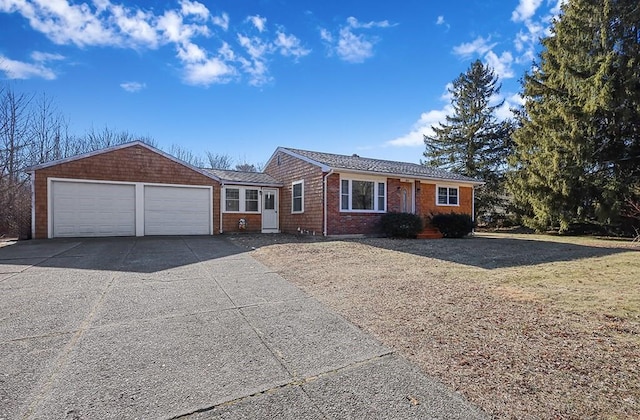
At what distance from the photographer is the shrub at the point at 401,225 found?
13773 mm

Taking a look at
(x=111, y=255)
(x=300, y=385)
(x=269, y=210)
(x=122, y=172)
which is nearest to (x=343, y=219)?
(x=269, y=210)

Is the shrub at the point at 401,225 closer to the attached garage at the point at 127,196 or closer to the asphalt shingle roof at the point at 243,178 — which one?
the asphalt shingle roof at the point at 243,178

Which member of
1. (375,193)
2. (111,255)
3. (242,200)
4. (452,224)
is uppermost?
(375,193)

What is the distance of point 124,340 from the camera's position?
349 centimetres

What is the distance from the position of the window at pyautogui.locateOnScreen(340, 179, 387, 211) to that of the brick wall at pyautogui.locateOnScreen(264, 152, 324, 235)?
1.05m

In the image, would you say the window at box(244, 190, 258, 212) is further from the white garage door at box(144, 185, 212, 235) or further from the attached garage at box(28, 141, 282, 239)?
the white garage door at box(144, 185, 212, 235)

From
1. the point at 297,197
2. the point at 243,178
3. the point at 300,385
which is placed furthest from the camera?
the point at 243,178

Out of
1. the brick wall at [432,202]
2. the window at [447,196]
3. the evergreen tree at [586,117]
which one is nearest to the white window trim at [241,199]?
the brick wall at [432,202]

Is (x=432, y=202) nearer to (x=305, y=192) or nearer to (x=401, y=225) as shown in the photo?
(x=401, y=225)

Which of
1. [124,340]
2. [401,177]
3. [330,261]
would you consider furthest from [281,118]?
[124,340]

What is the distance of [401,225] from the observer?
45.2 ft

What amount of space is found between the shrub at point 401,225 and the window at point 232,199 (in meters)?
7.30

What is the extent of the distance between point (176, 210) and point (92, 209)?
316 cm

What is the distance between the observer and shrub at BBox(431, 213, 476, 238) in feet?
49.7
